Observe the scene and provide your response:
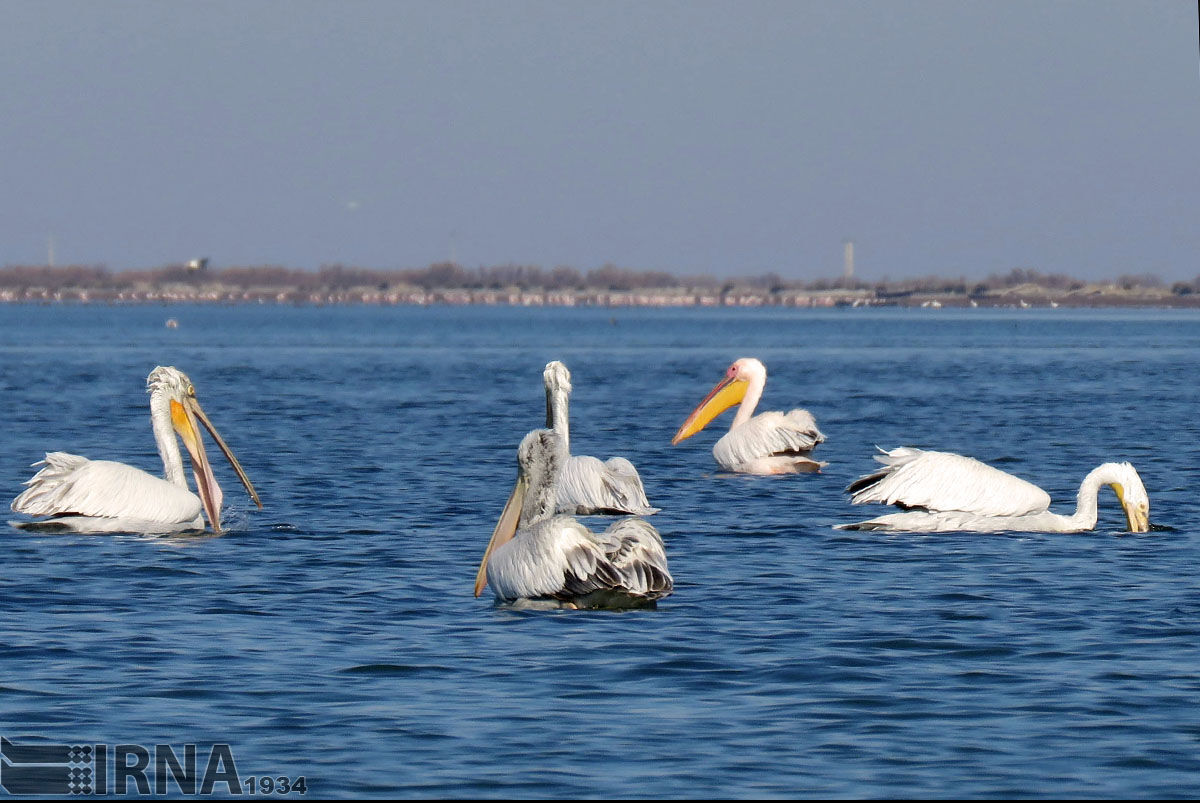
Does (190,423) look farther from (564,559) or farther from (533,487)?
(564,559)

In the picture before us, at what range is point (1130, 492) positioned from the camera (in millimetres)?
12969

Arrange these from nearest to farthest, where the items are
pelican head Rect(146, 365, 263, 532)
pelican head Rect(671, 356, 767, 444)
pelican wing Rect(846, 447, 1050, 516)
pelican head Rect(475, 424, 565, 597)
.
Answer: pelican head Rect(475, 424, 565, 597) → pelican wing Rect(846, 447, 1050, 516) → pelican head Rect(146, 365, 263, 532) → pelican head Rect(671, 356, 767, 444)

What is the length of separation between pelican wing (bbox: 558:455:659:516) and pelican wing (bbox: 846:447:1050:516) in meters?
1.66

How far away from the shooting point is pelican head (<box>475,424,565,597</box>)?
9.89m

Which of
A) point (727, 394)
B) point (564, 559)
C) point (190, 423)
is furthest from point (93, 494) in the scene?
point (727, 394)

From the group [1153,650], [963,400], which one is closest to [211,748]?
[1153,650]

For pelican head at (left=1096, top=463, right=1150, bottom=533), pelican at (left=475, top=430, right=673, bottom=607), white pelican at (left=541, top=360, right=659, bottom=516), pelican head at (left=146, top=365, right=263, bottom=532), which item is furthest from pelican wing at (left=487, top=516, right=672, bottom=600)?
pelican head at (left=1096, top=463, right=1150, bottom=533)

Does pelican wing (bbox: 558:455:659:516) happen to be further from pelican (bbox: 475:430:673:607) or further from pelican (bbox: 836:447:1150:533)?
pelican (bbox: 475:430:673:607)

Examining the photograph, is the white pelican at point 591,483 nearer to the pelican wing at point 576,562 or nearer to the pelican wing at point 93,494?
the pelican wing at point 93,494

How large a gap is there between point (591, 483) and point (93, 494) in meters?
3.45

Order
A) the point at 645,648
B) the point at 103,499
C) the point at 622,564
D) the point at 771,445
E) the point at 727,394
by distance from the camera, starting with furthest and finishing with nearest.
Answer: the point at 727,394, the point at 771,445, the point at 103,499, the point at 622,564, the point at 645,648

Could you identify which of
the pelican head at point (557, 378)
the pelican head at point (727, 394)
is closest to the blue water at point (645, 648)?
the pelican head at point (557, 378)

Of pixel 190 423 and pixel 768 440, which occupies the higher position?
pixel 190 423

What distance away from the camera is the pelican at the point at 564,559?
30.5 ft
